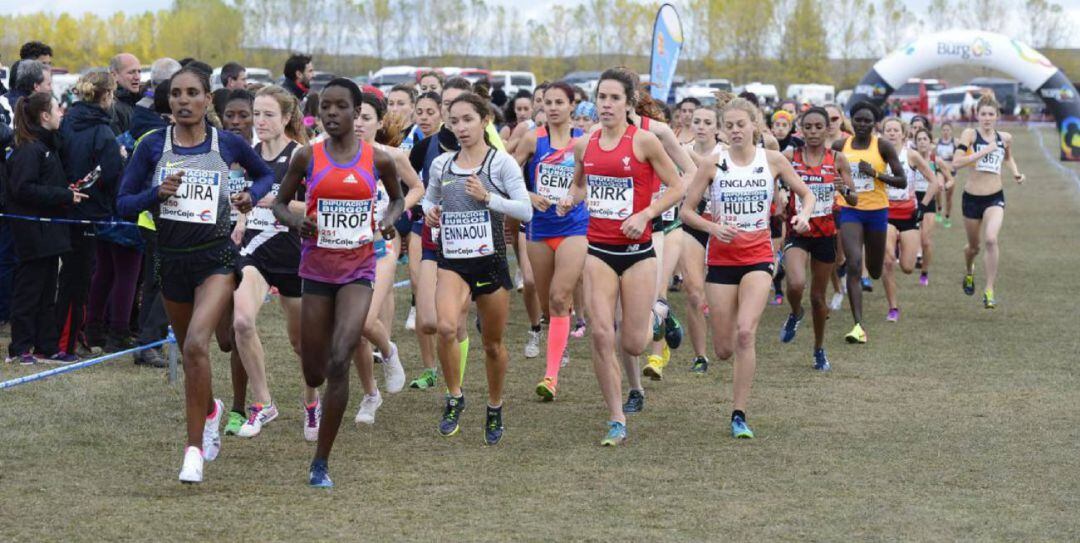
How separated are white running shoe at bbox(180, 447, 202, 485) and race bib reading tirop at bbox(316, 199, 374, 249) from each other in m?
1.23

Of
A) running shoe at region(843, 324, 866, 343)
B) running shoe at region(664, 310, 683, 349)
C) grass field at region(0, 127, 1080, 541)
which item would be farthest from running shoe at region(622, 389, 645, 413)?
running shoe at region(843, 324, 866, 343)

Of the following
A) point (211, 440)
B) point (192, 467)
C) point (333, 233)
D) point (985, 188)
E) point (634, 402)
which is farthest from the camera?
point (985, 188)

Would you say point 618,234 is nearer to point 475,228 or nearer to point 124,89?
point 475,228

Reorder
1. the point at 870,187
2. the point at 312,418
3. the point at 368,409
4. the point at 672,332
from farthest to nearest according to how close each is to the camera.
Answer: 1. the point at 870,187
2. the point at 672,332
3. the point at 368,409
4. the point at 312,418

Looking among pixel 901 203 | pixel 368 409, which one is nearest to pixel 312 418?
pixel 368 409

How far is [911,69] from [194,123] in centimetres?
3672

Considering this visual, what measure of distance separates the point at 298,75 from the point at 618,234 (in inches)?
268

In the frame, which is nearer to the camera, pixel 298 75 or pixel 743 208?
pixel 743 208

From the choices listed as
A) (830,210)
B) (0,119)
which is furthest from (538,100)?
(0,119)

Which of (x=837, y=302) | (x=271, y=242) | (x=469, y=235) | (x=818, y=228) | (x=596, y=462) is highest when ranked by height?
(x=469, y=235)

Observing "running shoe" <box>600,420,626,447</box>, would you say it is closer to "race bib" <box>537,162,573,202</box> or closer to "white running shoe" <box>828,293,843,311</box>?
"race bib" <box>537,162,573,202</box>

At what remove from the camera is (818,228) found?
11.8 m

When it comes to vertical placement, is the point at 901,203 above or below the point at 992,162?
below

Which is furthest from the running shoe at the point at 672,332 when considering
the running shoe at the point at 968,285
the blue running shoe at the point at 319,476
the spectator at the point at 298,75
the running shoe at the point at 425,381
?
the running shoe at the point at 968,285
